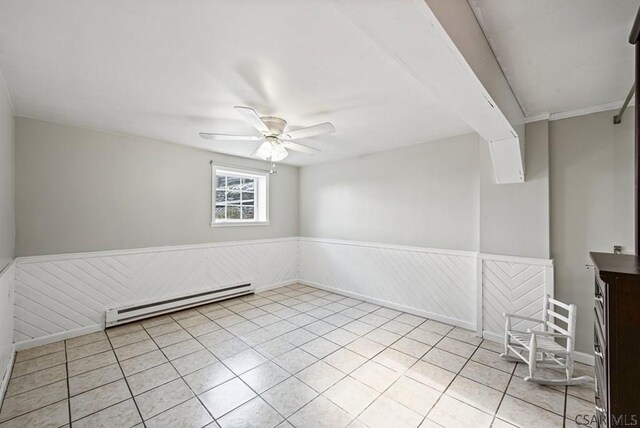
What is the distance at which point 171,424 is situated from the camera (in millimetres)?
1693

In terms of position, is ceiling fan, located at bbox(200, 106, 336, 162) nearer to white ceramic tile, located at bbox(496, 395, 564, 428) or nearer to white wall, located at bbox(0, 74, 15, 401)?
white wall, located at bbox(0, 74, 15, 401)

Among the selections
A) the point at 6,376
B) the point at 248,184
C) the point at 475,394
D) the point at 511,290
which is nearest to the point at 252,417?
the point at 475,394

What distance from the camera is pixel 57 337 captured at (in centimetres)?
280

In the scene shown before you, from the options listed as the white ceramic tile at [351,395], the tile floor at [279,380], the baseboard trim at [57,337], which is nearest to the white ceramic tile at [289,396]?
the tile floor at [279,380]

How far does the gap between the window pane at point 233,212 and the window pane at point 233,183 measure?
355mm

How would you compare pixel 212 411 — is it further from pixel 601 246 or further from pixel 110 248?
pixel 601 246

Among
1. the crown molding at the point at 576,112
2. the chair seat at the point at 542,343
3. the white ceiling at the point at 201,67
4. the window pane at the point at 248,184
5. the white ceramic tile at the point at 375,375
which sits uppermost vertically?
the white ceiling at the point at 201,67

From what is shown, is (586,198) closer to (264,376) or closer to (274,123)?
(274,123)

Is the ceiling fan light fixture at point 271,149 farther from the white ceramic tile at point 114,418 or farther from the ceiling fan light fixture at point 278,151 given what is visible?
the white ceramic tile at point 114,418

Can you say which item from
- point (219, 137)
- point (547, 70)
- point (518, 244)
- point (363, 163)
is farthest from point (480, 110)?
point (363, 163)

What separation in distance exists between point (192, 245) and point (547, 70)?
4.33 metres

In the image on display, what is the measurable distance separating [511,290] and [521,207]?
88 centimetres

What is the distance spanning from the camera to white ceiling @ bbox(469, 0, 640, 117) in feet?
4.18

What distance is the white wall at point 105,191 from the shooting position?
2734 millimetres
